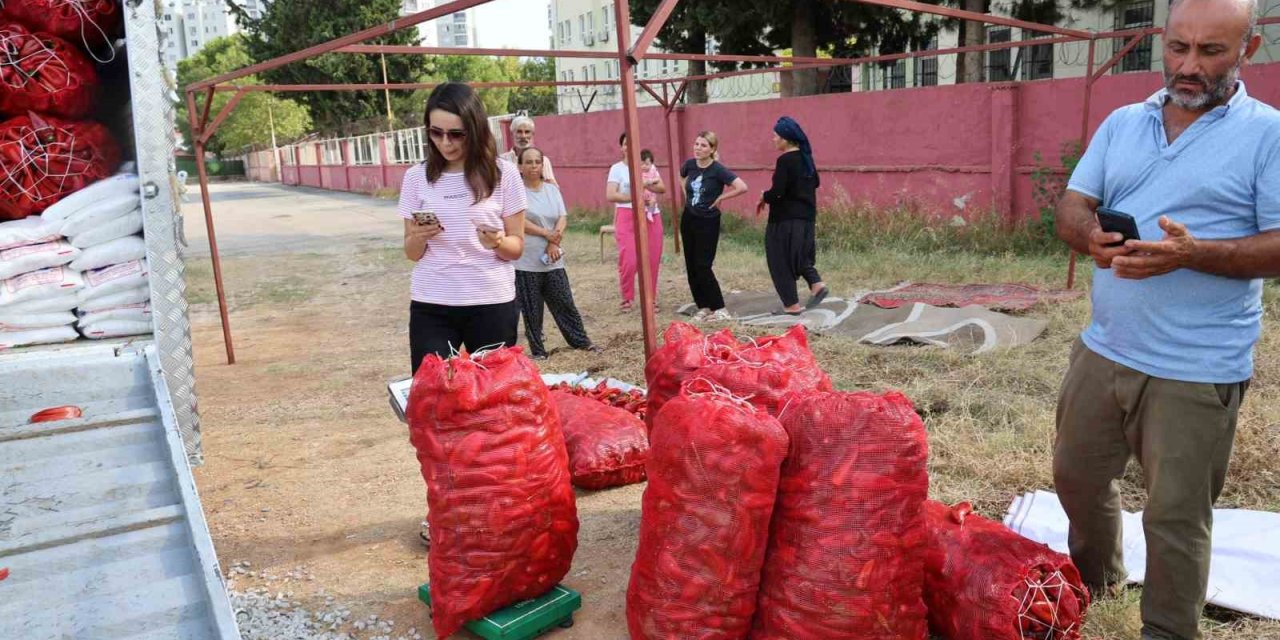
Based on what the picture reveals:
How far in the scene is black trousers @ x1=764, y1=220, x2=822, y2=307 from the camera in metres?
7.60

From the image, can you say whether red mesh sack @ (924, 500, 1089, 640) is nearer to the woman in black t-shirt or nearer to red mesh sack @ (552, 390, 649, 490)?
red mesh sack @ (552, 390, 649, 490)

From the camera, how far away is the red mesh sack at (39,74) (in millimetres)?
3182

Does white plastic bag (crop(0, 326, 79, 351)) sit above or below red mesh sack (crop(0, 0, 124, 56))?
below

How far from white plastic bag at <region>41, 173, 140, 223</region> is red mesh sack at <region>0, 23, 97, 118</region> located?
1.08 feet

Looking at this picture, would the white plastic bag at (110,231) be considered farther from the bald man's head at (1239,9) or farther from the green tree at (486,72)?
the green tree at (486,72)

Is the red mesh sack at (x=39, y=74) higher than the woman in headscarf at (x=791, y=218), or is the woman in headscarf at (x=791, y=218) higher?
the red mesh sack at (x=39, y=74)

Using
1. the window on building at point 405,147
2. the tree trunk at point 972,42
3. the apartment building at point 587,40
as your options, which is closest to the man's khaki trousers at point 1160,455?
the tree trunk at point 972,42

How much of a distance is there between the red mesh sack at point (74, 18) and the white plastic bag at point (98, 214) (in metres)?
0.60

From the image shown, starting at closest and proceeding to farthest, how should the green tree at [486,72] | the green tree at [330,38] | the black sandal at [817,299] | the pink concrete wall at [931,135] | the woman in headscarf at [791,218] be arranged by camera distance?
the woman in headscarf at [791,218], the black sandal at [817,299], the pink concrete wall at [931,135], the green tree at [330,38], the green tree at [486,72]

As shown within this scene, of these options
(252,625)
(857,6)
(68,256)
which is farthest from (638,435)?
(857,6)

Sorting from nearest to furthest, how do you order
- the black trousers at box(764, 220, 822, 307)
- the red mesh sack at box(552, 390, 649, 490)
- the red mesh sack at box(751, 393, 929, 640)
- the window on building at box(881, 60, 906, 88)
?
the red mesh sack at box(751, 393, 929, 640) < the red mesh sack at box(552, 390, 649, 490) < the black trousers at box(764, 220, 822, 307) < the window on building at box(881, 60, 906, 88)

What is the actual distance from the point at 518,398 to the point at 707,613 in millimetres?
837

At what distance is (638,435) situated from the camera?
4172mm

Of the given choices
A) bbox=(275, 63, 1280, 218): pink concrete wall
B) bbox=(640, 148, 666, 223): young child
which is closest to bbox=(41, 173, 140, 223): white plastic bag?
bbox=(640, 148, 666, 223): young child
